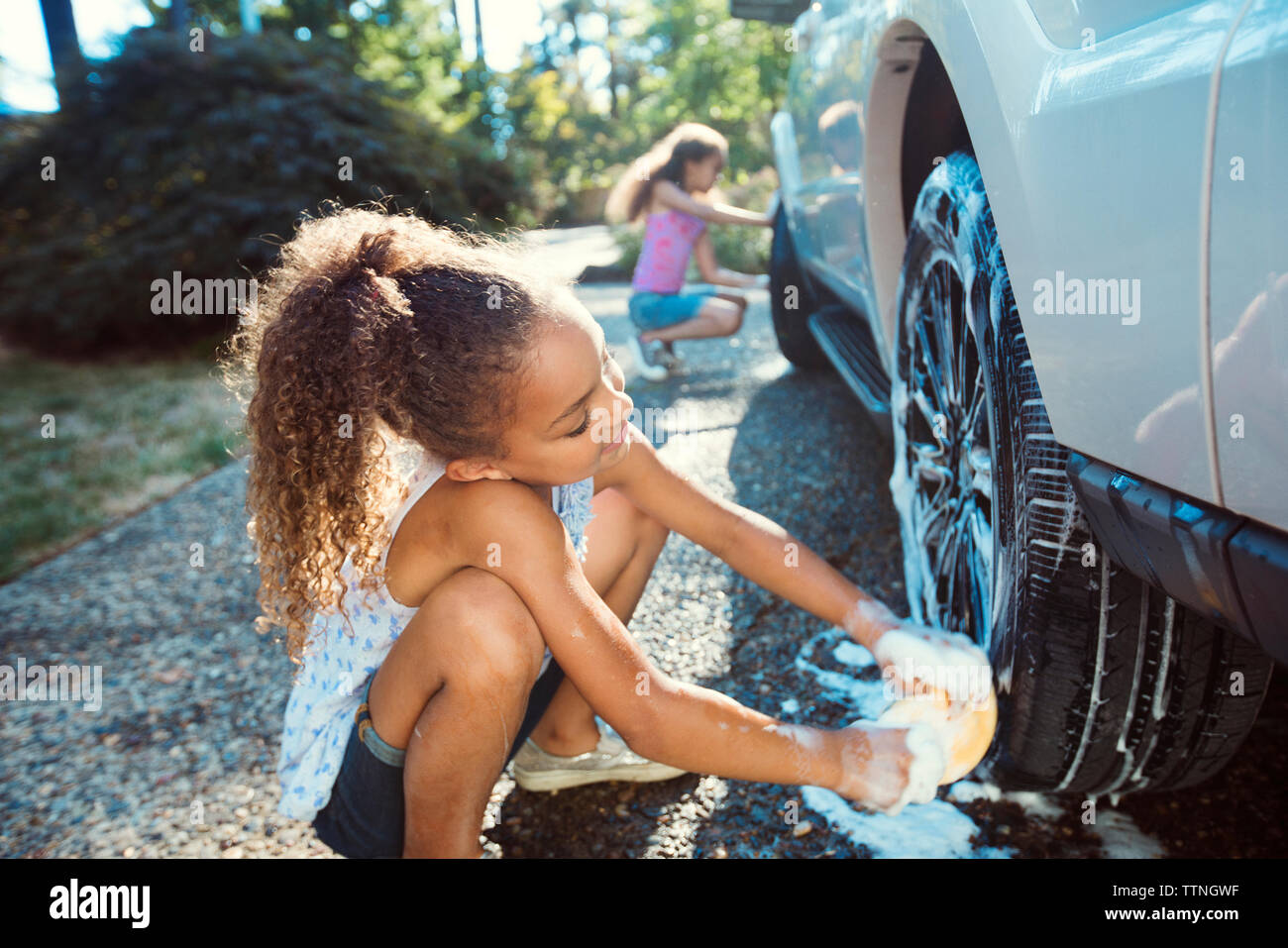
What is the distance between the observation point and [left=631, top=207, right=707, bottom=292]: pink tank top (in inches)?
192

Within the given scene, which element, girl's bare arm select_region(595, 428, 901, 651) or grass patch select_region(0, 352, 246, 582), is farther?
grass patch select_region(0, 352, 246, 582)

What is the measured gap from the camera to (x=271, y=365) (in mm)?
1238

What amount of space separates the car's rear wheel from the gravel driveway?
0.66ft

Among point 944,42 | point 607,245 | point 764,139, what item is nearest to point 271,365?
point 944,42

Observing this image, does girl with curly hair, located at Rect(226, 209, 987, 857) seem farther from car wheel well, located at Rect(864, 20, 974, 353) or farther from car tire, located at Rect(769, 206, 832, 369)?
car tire, located at Rect(769, 206, 832, 369)

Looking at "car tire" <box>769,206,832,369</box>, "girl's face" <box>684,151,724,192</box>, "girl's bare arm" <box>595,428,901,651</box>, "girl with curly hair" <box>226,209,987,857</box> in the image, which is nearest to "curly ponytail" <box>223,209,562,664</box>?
"girl with curly hair" <box>226,209,987,857</box>

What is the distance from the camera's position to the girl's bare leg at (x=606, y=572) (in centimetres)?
160

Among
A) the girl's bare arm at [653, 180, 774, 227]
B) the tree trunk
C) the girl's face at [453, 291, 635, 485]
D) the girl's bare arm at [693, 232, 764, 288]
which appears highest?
the tree trunk

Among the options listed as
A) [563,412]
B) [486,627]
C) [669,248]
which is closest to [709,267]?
[669,248]

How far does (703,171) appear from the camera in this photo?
4.80 meters

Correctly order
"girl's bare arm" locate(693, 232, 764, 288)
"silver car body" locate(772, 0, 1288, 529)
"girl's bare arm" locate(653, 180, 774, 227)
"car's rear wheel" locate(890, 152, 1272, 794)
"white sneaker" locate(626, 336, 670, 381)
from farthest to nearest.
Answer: "girl's bare arm" locate(693, 232, 764, 288) < "white sneaker" locate(626, 336, 670, 381) < "girl's bare arm" locate(653, 180, 774, 227) < "car's rear wheel" locate(890, 152, 1272, 794) < "silver car body" locate(772, 0, 1288, 529)

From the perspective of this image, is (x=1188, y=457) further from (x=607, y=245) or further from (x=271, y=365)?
(x=607, y=245)

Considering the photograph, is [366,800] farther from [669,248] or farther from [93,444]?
[669,248]
